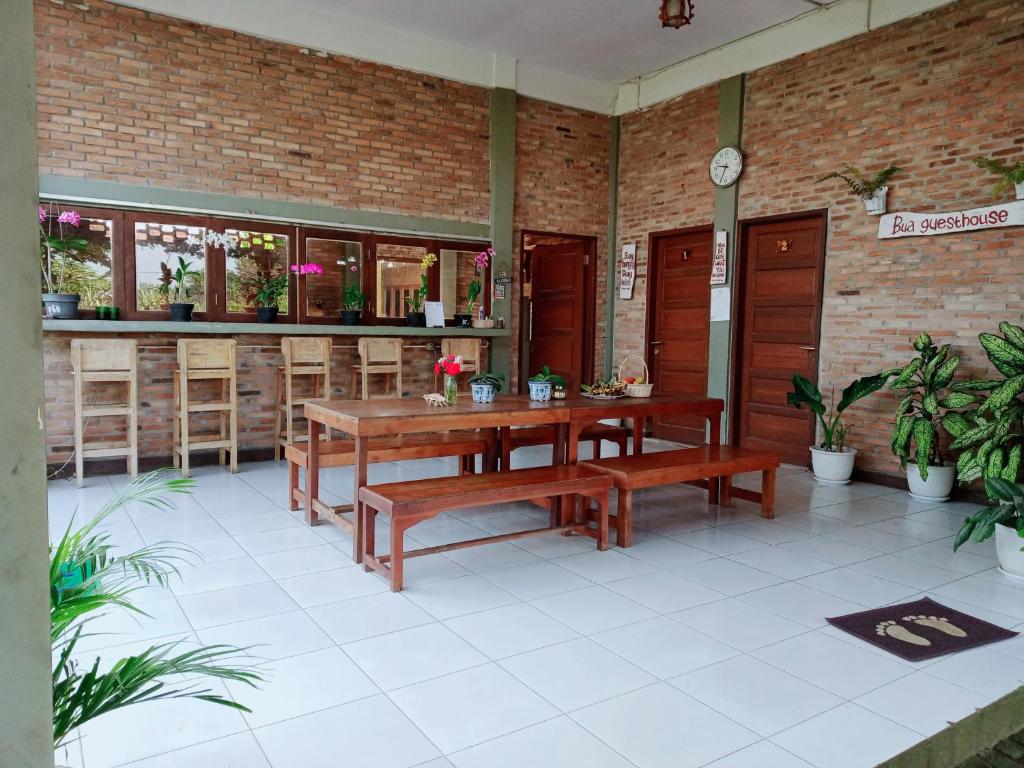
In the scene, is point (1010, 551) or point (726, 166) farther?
point (726, 166)

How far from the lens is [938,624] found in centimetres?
319

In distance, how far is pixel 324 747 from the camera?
2.16 meters

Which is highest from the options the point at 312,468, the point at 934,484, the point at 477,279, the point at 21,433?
the point at 477,279

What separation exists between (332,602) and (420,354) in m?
4.48

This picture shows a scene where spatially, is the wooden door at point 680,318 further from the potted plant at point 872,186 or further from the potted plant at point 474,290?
the potted plant at point 474,290

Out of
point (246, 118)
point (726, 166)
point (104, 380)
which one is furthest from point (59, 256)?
point (726, 166)

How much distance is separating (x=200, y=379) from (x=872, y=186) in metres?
6.10

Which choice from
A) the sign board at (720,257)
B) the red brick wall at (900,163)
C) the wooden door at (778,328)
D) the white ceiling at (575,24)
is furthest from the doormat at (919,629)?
the white ceiling at (575,24)

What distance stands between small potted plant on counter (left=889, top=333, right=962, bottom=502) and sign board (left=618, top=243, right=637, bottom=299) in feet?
11.8

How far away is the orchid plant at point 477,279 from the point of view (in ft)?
25.5

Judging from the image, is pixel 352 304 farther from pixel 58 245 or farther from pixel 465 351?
pixel 58 245

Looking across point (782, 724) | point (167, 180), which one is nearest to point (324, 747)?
point (782, 724)

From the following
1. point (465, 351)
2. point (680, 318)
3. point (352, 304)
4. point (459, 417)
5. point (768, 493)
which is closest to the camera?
point (459, 417)

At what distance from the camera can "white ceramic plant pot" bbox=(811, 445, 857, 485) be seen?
600 centimetres
